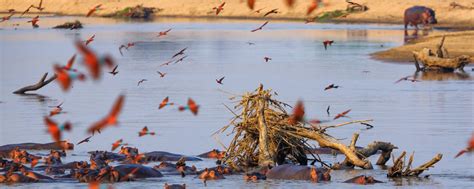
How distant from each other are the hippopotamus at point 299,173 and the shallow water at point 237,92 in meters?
0.19

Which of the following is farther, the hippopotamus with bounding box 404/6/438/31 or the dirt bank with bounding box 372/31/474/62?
the hippopotamus with bounding box 404/6/438/31

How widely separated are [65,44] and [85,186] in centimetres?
5352

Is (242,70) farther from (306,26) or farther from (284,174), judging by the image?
(306,26)

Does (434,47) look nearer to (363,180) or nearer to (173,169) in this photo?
(173,169)

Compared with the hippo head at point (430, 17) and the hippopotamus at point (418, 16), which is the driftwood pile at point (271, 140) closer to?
the hippopotamus at point (418, 16)

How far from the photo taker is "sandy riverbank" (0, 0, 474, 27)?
83.4 m

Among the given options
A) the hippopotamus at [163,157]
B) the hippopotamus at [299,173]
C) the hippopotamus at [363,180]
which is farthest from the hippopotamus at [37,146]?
the hippopotamus at [363,180]

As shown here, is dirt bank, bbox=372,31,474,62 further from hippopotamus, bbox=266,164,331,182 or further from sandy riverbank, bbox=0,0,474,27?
hippopotamus, bbox=266,164,331,182

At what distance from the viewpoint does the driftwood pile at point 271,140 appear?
54.9 ft

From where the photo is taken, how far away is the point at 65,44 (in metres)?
67.9

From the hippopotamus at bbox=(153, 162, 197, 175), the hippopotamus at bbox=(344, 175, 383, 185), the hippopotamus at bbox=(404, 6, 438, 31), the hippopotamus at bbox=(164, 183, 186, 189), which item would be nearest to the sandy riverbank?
the hippopotamus at bbox=(404, 6, 438, 31)

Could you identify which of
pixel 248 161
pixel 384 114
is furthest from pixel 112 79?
pixel 248 161

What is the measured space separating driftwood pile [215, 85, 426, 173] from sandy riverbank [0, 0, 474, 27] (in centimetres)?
5754

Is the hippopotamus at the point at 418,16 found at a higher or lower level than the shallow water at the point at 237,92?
higher
